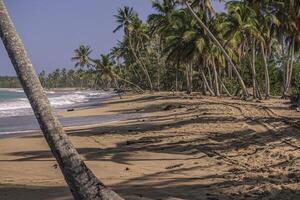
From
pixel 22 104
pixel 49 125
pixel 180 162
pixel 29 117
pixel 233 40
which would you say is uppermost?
pixel 233 40

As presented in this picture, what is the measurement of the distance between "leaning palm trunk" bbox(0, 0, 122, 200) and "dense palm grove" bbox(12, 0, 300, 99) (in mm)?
16272

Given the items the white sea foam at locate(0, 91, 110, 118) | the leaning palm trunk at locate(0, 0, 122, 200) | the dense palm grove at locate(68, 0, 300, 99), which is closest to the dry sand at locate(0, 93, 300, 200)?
the leaning palm trunk at locate(0, 0, 122, 200)

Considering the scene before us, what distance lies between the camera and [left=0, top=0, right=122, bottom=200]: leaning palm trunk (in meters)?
5.71

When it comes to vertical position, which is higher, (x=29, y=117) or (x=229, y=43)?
(x=229, y=43)

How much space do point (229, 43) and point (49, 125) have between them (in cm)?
3559

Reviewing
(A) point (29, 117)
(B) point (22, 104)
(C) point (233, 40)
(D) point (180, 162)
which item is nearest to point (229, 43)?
(C) point (233, 40)

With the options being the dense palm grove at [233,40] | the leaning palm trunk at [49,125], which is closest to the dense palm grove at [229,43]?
the dense palm grove at [233,40]

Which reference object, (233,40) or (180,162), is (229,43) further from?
(180,162)

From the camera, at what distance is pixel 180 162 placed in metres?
11.6

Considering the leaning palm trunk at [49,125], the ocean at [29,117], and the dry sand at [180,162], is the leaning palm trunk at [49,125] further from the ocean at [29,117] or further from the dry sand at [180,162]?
the ocean at [29,117]

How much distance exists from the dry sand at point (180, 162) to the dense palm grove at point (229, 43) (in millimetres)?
7591

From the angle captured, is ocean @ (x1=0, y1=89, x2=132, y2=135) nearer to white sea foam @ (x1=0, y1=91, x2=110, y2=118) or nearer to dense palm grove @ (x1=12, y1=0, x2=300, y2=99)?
white sea foam @ (x1=0, y1=91, x2=110, y2=118)

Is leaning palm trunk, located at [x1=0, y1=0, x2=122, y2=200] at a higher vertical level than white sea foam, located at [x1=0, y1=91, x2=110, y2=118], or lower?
higher

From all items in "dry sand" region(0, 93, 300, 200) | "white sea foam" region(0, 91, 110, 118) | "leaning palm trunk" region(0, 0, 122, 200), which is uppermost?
"leaning palm trunk" region(0, 0, 122, 200)
